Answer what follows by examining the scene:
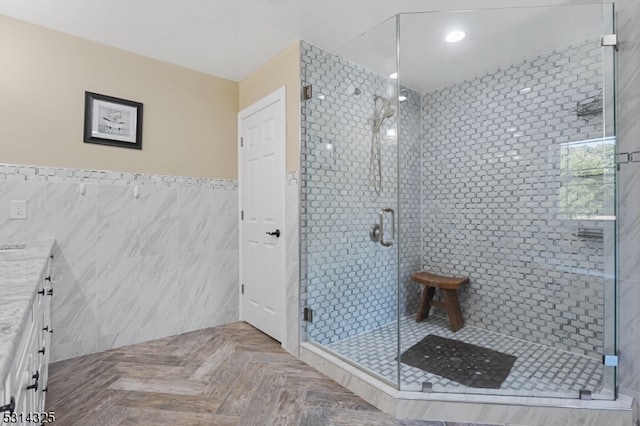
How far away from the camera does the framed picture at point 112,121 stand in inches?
96.7

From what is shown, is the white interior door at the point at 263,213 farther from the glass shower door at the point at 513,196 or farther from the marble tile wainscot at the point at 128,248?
the glass shower door at the point at 513,196

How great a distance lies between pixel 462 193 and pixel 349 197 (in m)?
1.08

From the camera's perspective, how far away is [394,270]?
264 centimetres

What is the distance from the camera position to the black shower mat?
2000 mm

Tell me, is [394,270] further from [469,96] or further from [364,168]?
[469,96]

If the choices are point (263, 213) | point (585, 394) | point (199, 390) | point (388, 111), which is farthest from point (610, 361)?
point (263, 213)

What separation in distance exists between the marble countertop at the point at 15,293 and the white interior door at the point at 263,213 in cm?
153

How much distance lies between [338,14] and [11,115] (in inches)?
93.3

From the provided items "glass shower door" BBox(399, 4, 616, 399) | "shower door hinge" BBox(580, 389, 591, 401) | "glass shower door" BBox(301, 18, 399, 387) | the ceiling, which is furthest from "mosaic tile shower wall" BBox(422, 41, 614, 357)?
"glass shower door" BBox(301, 18, 399, 387)

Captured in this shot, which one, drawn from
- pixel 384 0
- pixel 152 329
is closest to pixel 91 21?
pixel 384 0

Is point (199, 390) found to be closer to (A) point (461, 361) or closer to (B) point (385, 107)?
(A) point (461, 361)

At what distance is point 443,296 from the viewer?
2.88 metres

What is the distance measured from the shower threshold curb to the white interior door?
1.17m

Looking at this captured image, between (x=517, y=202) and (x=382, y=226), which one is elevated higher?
(x=517, y=202)
